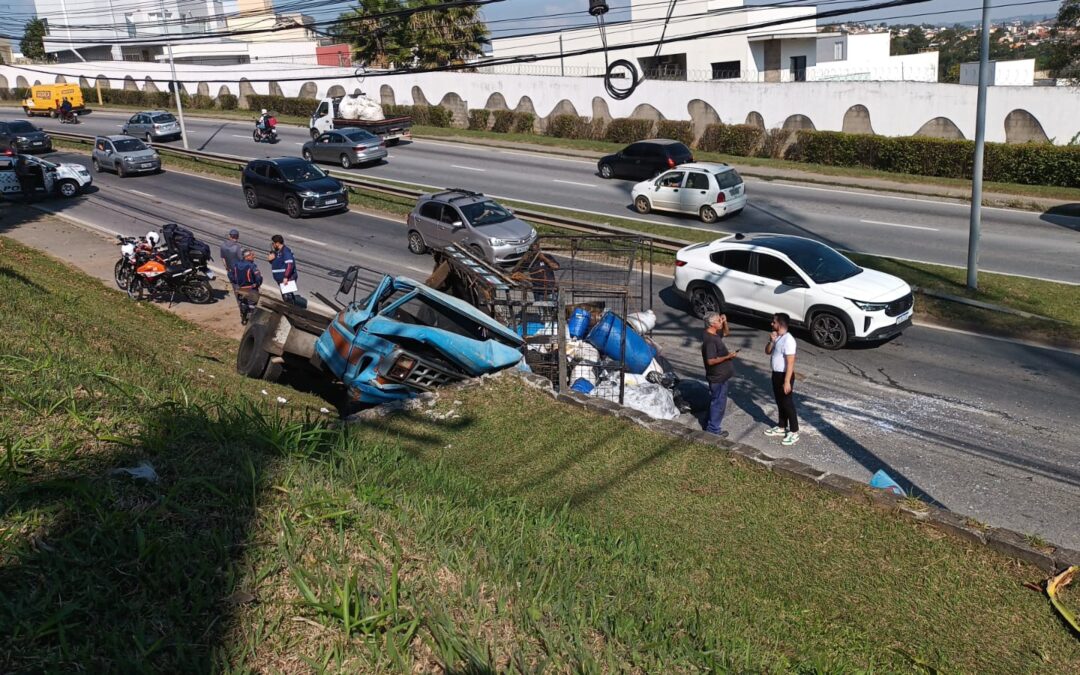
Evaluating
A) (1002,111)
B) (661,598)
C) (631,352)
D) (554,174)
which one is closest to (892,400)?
(631,352)

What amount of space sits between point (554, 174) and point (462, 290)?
66.4ft

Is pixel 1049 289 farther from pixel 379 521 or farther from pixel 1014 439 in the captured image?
pixel 379 521

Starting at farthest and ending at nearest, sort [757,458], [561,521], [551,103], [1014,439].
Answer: [551,103]
[1014,439]
[757,458]
[561,521]

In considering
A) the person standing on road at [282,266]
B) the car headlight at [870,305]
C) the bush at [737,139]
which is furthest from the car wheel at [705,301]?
the bush at [737,139]

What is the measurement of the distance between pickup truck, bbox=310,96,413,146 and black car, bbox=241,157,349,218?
12247 millimetres

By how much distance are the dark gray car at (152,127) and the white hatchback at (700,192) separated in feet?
92.2

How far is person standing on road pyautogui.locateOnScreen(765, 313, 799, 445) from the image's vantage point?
10.7m

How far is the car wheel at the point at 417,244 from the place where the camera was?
2149 centimetres

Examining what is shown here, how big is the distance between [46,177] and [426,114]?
72.1ft

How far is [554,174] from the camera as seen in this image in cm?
3322

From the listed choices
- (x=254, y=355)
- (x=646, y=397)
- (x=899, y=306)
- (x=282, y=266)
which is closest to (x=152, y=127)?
(x=282, y=266)

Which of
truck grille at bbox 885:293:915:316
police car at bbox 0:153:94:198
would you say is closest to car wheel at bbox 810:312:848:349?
truck grille at bbox 885:293:915:316

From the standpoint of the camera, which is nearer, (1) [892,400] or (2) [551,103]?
(1) [892,400]

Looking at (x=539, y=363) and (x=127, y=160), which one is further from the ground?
(x=127, y=160)
